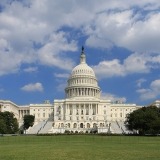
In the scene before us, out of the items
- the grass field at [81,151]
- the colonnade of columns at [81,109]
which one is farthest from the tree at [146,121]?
the colonnade of columns at [81,109]

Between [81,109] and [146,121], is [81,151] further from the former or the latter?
[81,109]

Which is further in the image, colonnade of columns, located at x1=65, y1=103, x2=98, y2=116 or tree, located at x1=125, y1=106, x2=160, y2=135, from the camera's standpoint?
colonnade of columns, located at x1=65, y1=103, x2=98, y2=116

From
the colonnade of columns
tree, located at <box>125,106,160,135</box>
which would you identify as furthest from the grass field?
the colonnade of columns

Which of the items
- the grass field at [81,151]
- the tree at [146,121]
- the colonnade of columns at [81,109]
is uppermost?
the colonnade of columns at [81,109]

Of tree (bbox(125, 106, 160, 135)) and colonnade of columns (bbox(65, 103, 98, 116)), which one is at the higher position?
colonnade of columns (bbox(65, 103, 98, 116))

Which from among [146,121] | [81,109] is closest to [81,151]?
[146,121]

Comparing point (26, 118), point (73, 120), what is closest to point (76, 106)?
point (73, 120)

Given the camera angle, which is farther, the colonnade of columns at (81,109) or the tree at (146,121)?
the colonnade of columns at (81,109)

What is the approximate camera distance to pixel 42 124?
18712 centimetres

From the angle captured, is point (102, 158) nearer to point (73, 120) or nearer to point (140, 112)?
point (140, 112)

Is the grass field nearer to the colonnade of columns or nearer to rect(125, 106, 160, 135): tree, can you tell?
rect(125, 106, 160, 135): tree

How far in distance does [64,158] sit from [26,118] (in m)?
154

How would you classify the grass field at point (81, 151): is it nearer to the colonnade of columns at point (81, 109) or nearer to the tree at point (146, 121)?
the tree at point (146, 121)

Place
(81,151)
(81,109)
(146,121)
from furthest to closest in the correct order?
1. (81,109)
2. (146,121)
3. (81,151)
